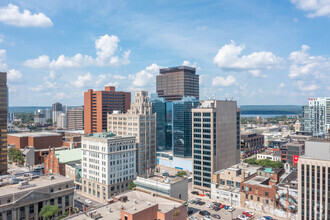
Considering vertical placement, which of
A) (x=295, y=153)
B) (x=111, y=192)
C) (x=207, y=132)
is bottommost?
(x=111, y=192)

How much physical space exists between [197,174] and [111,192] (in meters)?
42.6

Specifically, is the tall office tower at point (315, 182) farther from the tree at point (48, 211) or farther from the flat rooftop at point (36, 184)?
the flat rooftop at point (36, 184)

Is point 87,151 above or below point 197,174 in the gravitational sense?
above

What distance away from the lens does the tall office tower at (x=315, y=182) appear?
250 feet

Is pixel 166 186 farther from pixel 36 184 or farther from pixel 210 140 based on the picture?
pixel 36 184

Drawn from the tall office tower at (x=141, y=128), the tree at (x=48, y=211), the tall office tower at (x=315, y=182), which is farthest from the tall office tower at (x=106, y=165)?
the tall office tower at (x=315, y=182)

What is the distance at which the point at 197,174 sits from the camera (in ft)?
420

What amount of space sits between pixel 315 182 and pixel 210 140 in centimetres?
5094

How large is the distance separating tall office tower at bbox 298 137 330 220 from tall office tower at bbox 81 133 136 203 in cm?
7682

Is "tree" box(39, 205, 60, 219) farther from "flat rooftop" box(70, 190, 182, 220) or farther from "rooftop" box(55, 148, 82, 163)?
"rooftop" box(55, 148, 82, 163)

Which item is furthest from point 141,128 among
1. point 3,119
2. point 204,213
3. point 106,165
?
point 3,119

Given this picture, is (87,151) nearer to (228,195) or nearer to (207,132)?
(207,132)

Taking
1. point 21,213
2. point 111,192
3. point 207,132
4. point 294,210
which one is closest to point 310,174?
point 294,210

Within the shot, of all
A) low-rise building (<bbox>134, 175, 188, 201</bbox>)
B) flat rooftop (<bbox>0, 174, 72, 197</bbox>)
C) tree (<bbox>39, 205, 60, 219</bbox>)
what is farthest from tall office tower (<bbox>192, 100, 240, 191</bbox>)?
tree (<bbox>39, 205, 60, 219</bbox>)
